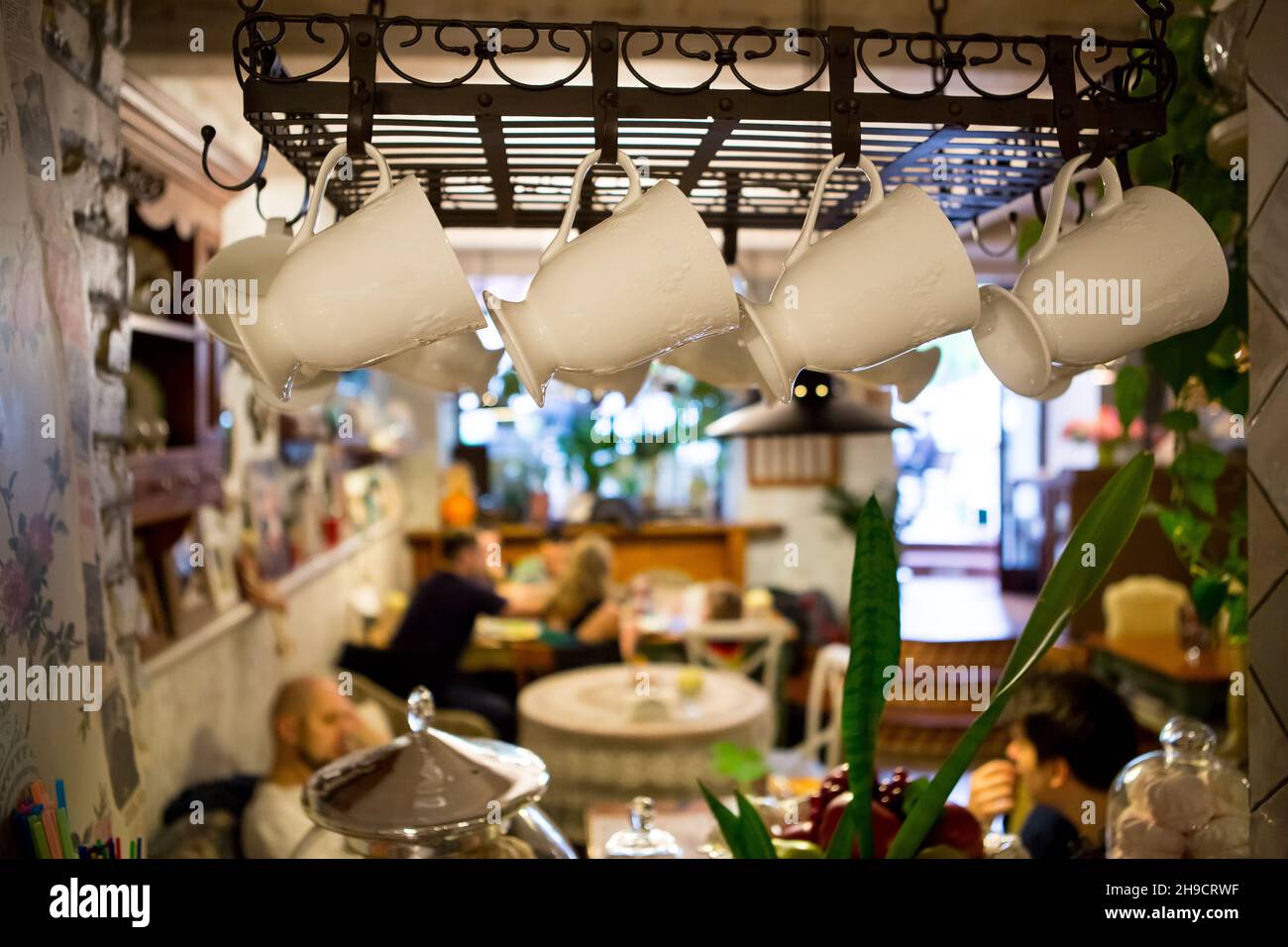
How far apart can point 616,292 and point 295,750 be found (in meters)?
2.12

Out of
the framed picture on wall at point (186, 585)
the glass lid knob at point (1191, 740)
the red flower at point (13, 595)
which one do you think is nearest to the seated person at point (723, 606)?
the framed picture on wall at point (186, 585)

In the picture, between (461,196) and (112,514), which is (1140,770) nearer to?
(461,196)

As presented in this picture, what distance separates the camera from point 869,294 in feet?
2.62

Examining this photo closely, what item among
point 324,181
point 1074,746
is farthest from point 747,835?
point 1074,746

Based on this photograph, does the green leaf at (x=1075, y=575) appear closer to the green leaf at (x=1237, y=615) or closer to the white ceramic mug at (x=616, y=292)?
the white ceramic mug at (x=616, y=292)

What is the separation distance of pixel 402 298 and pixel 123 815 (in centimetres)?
85

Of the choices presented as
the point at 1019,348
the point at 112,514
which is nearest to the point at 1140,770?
the point at 1019,348

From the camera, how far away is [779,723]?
476 cm

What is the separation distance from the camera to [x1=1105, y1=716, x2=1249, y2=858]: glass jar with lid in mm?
1134

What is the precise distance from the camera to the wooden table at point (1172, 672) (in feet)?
13.2

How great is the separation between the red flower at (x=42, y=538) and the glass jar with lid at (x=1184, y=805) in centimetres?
117

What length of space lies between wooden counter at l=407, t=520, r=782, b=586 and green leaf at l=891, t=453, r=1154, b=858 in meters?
5.70

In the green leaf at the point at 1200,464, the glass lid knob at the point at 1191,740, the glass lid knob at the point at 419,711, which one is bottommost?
the glass lid knob at the point at 1191,740

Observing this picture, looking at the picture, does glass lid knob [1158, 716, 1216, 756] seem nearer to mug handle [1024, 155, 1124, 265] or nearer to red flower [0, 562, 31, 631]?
mug handle [1024, 155, 1124, 265]
